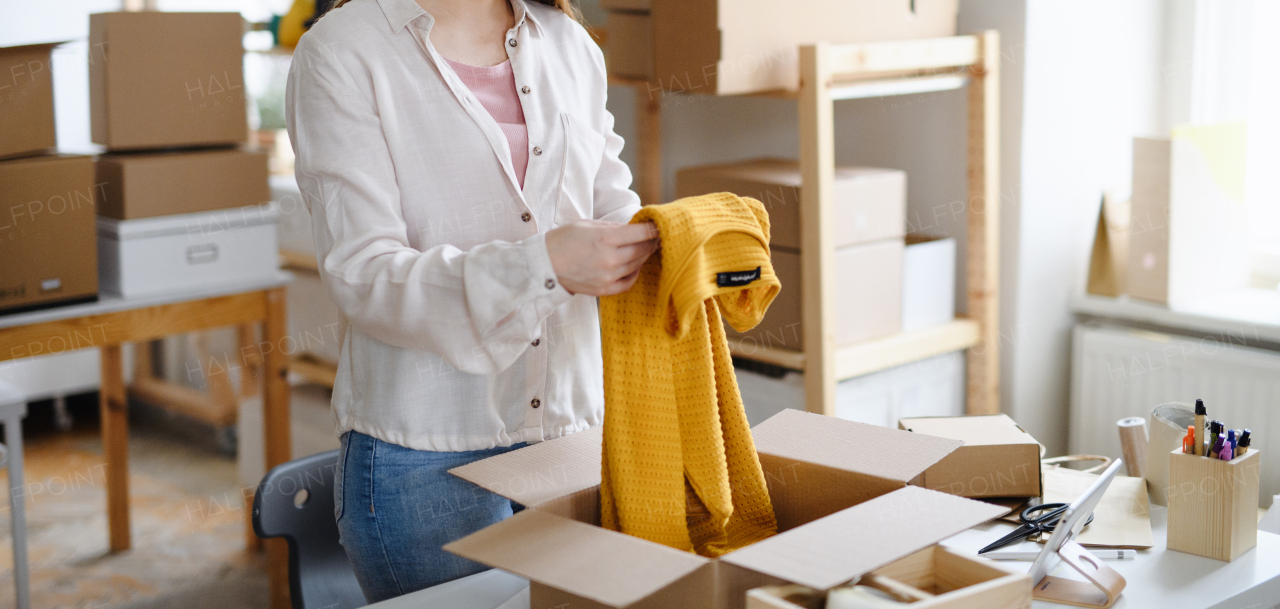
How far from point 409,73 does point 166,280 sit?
4.64 ft

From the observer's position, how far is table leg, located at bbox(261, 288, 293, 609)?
2.44 m

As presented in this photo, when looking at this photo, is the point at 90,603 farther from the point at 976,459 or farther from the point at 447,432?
the point at 976,459

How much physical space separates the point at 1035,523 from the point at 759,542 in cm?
47

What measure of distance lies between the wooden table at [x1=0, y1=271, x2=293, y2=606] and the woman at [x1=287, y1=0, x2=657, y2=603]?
1.24 meters

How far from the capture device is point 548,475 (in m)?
0.98

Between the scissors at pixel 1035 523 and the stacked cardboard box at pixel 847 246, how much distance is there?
73 cm

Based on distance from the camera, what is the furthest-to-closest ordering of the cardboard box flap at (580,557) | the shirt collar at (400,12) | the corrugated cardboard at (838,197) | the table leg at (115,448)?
1. the table leg at (115,448)
2. the corrugated cardboard at (838,197)
3. the shirt collar at (400,12)
4. the cardboard box flap at (580,557)

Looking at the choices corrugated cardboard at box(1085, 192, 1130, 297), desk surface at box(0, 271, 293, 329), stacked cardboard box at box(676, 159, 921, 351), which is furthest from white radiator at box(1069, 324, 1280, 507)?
desk surface at box(0, 271, 293, 329)

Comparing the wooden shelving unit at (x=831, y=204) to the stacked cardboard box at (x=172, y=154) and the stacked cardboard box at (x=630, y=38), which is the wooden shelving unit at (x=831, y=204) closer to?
the stacked cardboard box at (x=630, y=38)

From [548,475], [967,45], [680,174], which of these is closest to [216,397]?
[680,174]

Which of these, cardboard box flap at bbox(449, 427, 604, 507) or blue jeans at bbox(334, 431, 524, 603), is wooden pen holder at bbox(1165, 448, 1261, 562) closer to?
cardboard box flap at bbox(449, 427, 604, 507)

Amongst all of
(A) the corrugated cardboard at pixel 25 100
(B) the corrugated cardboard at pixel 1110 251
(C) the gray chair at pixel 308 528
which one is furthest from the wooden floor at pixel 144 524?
(B) the corrugated cardboard at pixel 1110 251

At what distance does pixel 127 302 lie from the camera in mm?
2207

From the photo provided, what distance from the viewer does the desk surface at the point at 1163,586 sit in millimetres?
1020
